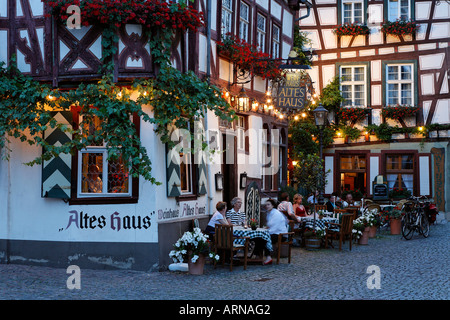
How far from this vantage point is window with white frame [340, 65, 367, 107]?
24.8 m

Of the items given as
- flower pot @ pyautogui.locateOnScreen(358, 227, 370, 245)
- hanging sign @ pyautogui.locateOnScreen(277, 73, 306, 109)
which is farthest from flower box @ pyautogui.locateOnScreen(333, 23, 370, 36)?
flower pot @ pyautogui.locateOnScreen(358, 227, 370, 245)

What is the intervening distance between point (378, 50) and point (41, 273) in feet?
55.3

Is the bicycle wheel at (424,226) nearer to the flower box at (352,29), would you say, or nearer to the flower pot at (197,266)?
the flower pot at (197,266)

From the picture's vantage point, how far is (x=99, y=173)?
11789 millimetres

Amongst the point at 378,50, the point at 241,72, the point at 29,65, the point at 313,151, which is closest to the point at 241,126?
the point at 241,72

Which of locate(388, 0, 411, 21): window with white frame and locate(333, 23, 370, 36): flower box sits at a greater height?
locate(388, 0, 411, 21): window with white frame

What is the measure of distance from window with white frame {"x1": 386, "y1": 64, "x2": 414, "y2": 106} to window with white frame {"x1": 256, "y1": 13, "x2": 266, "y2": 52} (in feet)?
28.5

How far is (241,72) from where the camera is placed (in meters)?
15.6

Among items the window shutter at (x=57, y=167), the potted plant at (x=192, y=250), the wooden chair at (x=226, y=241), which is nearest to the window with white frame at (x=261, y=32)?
the wooden chair at (x=226, y=241)

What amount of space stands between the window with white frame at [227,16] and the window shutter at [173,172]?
3.73m

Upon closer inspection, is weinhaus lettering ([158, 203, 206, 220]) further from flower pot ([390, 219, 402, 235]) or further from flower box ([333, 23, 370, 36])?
flower box ([333, 23, 370, 36])

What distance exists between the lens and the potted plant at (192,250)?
10.9m

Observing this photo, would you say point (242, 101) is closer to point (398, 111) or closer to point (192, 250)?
point (192, 250)

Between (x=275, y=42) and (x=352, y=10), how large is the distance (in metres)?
7.84
